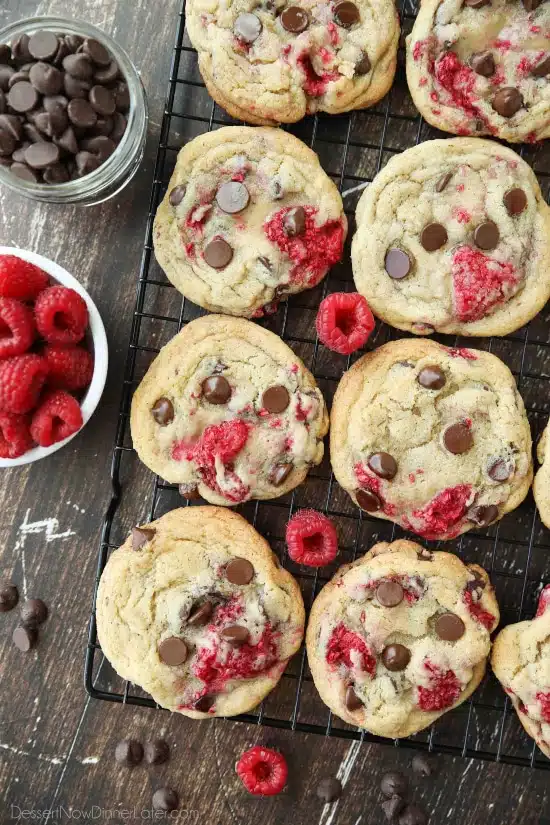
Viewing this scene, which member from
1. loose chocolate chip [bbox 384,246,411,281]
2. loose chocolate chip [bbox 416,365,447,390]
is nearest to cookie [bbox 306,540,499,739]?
loose chocolate chip [bbox 416,365,447,390]

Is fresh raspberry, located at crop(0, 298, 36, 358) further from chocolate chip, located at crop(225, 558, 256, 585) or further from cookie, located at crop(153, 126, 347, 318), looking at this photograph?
chocolate chip, located at crop(225, 558, 256, 585)

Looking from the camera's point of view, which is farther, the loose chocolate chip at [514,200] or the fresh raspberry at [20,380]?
the loose chocolate chip at [514,200]

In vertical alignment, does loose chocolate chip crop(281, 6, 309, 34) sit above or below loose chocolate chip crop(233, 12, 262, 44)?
above

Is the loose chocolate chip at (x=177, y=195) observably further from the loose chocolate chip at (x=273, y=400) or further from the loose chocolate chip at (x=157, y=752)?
the loose chocolate chip at (x=157, y=752)

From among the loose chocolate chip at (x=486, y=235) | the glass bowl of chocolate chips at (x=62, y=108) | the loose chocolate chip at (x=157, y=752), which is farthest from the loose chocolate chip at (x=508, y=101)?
the loose chocolate chip at (x=157, y=752)

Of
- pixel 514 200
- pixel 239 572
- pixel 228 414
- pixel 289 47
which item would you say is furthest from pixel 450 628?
pixel 289 47

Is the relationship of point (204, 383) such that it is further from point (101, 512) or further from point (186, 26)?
point (186, 26)

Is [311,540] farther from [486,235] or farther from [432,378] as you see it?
[486,235]

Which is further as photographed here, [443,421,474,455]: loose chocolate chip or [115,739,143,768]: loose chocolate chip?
[115,739,143,768]: loose chocolate chip
